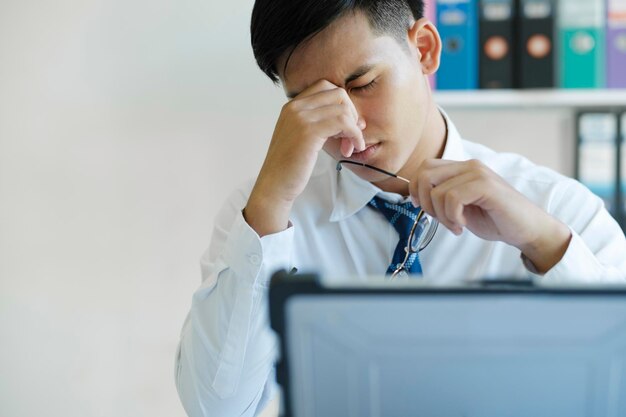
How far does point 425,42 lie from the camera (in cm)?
141

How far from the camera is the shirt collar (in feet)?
4.77

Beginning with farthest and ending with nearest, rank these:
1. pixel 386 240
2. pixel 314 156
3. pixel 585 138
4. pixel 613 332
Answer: pixel 585 138 → pixel 386 240 → pixel 314 156 → pixel 613 332

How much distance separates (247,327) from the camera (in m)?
1.23

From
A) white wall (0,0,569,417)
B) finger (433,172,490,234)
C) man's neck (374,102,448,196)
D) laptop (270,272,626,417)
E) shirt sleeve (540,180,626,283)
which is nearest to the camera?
laptop (270,272,626,417)

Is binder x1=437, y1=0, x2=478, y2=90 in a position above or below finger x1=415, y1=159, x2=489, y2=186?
above

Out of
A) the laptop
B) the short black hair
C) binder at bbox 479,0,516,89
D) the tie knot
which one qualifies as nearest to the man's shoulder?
the tie knot

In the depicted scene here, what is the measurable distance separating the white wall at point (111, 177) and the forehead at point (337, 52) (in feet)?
3.56

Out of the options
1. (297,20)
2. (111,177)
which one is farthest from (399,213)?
(111,177)

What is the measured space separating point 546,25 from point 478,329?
1601 mm

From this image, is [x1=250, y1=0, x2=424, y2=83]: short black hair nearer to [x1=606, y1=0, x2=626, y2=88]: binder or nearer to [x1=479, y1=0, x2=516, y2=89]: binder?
[x1=479, y1=0, x2=516, y2=89]: binder

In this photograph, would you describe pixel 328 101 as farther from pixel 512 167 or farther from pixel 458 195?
pixel 512 167

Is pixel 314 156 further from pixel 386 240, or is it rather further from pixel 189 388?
pixel 189 388

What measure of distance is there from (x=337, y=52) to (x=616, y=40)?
3.62ft

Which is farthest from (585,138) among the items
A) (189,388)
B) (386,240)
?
(189,388)
